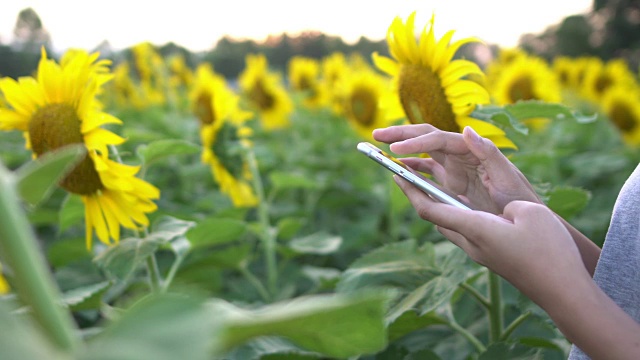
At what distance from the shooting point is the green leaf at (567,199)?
116cm

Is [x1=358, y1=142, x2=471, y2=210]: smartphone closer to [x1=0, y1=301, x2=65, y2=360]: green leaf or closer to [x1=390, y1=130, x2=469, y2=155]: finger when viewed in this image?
[x1=390, y1=130, x2=469, y2=155]: finger

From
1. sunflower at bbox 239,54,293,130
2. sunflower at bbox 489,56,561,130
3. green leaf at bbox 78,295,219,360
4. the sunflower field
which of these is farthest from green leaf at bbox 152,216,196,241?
sunflower at bbox 239,54,293,130

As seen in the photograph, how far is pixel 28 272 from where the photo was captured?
35 cm

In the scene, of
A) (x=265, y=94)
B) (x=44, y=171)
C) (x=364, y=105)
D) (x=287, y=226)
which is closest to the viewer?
(x=44, y=171)

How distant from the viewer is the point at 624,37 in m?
13.6

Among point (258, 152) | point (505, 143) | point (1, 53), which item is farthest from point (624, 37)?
point (505, 143)

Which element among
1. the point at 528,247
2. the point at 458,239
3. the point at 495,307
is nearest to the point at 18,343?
the point at 528,247

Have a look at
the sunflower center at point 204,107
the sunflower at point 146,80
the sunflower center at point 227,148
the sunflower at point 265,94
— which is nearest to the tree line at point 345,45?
the sunflower at point 146,80

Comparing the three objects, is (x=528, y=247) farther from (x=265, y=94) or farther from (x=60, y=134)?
(x=265, y=94)

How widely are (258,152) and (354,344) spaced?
79.2 inches

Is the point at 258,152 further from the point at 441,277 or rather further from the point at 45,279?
the point at 45,279

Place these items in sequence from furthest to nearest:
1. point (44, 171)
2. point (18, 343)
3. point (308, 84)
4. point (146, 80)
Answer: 1. point (146, 80)
2. point (308, 84)
3. point (44, 171)
4. point (18, 343)

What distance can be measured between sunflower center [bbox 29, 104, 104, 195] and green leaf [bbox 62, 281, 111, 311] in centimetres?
17

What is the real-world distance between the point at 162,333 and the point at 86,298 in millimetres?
715
